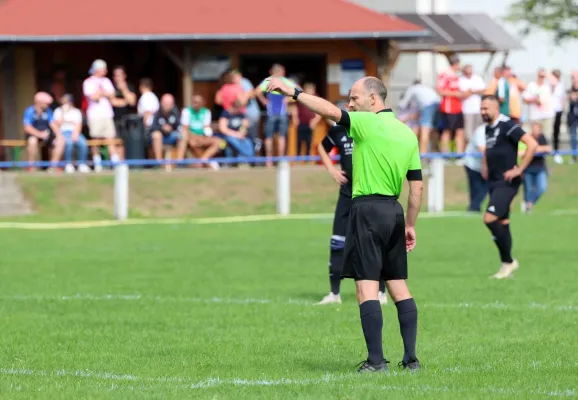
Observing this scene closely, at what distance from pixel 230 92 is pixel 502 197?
1260cm

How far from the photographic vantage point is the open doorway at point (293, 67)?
1230 inches

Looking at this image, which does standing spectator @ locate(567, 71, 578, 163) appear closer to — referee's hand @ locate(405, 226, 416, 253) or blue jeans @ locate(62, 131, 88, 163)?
blue jeans @ locate(62, 131, 88, 163)

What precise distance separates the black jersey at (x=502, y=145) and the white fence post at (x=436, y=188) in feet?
37.1

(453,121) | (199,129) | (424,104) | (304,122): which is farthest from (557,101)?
(199,129)

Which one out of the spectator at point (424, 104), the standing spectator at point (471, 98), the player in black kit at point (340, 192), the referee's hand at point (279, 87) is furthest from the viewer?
the spectator at point (424, 104)

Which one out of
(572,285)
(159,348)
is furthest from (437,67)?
(159,348)

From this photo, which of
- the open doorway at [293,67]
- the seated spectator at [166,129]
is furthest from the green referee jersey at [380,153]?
the open doorway at [293,67]

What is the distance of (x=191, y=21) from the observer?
2934cm

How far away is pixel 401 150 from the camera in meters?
8.63

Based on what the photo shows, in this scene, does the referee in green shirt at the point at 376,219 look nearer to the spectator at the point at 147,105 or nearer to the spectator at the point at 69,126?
the spectator at the point at 69,126

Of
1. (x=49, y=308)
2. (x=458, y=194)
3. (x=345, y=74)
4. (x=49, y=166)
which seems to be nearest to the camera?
(x=49, y=308)

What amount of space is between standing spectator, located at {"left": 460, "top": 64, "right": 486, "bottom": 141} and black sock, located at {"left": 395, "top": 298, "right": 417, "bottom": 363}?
1948 centimetres

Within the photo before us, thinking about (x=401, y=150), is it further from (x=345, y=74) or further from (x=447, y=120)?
(x=345, y=74)

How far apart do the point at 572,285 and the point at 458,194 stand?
14.0m
